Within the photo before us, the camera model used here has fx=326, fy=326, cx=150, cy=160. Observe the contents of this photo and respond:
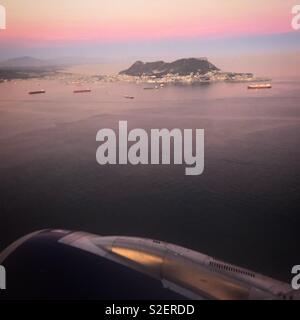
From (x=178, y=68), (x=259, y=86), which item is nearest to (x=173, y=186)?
(x=178, y=68)

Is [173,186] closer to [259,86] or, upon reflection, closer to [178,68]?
[178,68]

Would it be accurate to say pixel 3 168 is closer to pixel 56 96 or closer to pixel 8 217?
pixel 8 217

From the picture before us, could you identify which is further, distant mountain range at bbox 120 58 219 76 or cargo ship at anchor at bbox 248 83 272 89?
cargo ship at anchor at bbox 248 83 272 89

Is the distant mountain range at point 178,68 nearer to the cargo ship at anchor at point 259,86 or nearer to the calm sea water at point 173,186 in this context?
the calm sea water at point 173,186

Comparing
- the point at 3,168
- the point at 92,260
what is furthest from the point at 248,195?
the point at 3,168

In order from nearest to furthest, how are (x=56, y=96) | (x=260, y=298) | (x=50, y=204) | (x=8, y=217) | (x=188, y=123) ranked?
1. (x=260, y=298)
2. (x=8, y=217)
3. (x=50, y=204)
4. (x=188, y=123)
5. (x=56, y=96)

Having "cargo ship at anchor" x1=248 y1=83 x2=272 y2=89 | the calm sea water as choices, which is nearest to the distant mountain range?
the calm sea water

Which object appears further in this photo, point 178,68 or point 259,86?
point 259,86

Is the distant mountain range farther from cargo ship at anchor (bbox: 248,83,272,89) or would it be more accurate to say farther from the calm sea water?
cargo ship at anchor (bbox: 248,83,272,89)
